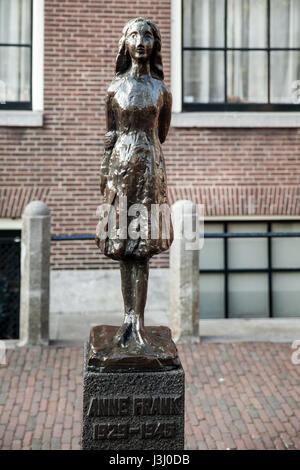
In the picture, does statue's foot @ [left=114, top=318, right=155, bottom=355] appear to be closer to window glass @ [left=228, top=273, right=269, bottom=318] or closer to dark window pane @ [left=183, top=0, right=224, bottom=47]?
window glass @ [left=228, top=273, right=269, bottom=318]

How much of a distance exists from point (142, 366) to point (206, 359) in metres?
2.92

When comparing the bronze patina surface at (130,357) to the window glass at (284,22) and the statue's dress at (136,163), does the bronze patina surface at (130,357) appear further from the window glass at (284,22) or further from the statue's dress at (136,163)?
the window glass at (284,22)

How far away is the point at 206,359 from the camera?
6.18m

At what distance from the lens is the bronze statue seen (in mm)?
3436

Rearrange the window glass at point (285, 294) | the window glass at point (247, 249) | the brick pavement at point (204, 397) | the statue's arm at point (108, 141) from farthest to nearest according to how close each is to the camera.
Answer: the window glass at point (285, 294) < the window glass at point (247, 249) < the brick pavement at point (204, 397) < the statue's arm at point (108, 141)

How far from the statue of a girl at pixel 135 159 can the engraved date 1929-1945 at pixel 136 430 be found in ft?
1.55

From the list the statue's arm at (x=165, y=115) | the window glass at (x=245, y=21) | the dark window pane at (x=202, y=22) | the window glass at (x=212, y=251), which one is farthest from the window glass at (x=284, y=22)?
the statue's arm at (x=165, y=115)

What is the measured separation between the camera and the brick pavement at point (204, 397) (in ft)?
14.8

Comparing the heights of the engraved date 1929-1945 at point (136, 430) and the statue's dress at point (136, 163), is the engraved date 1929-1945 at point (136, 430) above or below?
below

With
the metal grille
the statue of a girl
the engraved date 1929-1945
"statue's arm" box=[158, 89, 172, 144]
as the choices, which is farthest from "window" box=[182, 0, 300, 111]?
the engraved date 1929-1945

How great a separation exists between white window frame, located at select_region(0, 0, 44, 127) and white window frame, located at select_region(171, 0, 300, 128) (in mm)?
2047

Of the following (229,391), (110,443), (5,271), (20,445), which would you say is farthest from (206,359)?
(5,271)
